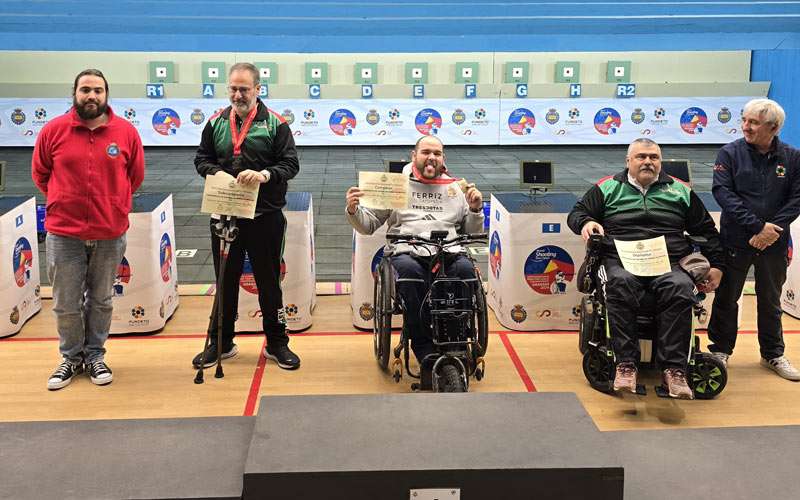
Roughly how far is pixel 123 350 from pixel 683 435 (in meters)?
3.50

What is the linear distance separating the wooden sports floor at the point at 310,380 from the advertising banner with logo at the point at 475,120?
403 inches

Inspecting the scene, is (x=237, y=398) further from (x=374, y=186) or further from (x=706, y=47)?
(x=706, y=47)

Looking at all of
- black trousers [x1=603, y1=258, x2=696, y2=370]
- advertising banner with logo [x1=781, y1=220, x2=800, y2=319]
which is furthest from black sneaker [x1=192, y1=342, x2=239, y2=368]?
advertising banner with logo [x1=781, y1=220, x2=800, y2=319]

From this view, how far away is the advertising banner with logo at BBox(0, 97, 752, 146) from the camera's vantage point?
48.8 ft

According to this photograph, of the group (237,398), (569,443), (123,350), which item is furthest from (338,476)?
(123,350)

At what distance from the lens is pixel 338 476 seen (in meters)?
1.75

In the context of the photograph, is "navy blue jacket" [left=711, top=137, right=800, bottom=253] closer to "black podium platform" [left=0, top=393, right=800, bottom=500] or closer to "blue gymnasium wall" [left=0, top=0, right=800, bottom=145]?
"black podium platform" [left=0, top=393, right=800, bottom=500]

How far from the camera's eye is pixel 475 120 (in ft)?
49.6

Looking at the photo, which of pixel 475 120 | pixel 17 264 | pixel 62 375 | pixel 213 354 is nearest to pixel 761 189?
pixel 213 354

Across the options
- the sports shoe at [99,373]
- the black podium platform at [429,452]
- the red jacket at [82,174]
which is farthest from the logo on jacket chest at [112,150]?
the black podium platform at [429,452]

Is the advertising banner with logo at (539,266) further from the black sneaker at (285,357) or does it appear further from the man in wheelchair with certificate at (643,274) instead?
the black sneaker at (285,357)

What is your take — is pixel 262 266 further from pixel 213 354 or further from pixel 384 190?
pixel 384 190

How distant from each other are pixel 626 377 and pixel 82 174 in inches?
111

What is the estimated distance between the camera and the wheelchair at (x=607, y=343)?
13.0ft
